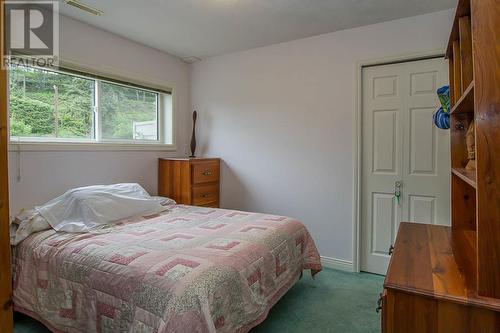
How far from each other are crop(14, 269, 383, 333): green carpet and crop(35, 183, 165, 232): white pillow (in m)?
0.69

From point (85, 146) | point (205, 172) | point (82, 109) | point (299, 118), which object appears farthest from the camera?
point (205, 172)

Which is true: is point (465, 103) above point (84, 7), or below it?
below

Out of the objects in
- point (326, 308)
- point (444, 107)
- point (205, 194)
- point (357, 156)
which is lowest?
point (326, 308)

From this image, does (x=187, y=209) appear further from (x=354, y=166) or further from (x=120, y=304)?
(x=354, y=166)

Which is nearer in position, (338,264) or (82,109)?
(82,109)

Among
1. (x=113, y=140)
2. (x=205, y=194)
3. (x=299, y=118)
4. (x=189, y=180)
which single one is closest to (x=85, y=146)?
(x=113, y=140)

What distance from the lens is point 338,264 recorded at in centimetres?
304

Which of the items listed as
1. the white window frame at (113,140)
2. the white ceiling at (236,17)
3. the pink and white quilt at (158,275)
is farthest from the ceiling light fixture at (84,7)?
the pink and white quilt at (158,275)

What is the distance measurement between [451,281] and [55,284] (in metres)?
2.01

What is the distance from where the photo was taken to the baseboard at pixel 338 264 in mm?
2980

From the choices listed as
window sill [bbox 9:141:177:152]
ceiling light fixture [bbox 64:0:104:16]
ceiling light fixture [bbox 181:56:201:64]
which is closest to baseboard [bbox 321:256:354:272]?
window sill [bbox 9:141:177:152]

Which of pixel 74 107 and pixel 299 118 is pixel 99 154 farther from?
pixel 299 118

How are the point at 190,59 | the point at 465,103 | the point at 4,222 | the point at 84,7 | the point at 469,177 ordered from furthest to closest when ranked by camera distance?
the point at 190,59, the point at 84,7, the point at 465,103, the point at 469,177, the point at 4,222

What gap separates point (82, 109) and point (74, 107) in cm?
8
